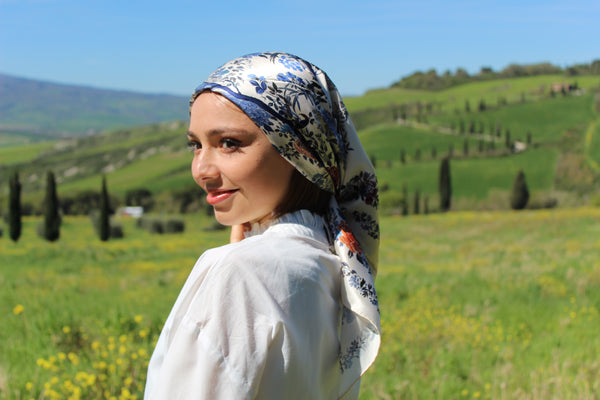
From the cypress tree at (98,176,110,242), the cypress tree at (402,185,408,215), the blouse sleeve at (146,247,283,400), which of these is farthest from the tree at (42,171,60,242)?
the blouse sleeve at (146,247,283,400)

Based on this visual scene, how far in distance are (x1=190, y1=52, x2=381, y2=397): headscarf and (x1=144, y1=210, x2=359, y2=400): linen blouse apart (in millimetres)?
107

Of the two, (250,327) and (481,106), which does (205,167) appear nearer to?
(250,327)

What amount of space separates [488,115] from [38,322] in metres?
86.4

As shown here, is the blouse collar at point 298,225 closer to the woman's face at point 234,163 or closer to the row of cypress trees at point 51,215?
the woman's face at point 234,163

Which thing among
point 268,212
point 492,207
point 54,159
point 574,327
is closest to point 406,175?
point 492,207

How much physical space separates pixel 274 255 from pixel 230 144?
0.42 m

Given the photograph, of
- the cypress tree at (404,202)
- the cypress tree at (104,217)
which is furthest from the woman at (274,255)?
the cypress tree at (404,202)

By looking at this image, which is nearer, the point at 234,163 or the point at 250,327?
the point at 250,327

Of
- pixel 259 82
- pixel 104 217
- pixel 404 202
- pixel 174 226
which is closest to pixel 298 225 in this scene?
pixel 259 82

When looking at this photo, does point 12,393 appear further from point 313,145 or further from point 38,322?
point 313,145

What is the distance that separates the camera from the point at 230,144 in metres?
1.69

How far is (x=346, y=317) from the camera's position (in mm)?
1718

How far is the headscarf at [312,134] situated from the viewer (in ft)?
5.34

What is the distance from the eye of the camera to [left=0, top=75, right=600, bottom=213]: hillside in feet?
209
